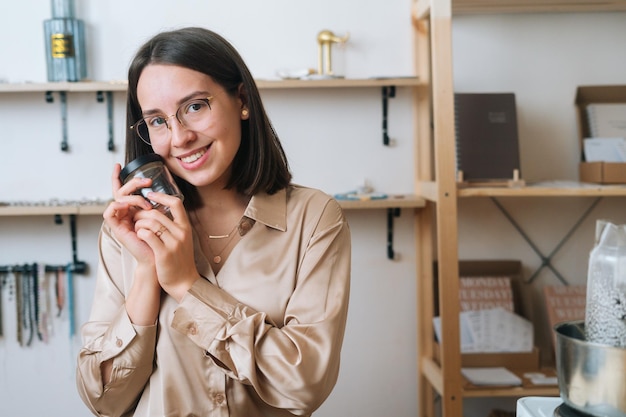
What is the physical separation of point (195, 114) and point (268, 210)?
9.8 inches

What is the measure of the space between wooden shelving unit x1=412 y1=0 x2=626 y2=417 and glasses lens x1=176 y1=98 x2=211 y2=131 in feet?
3.48

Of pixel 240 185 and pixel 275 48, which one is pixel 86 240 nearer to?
pixel 275 48

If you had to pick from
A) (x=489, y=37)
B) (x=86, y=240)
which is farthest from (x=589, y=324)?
(x=86, y=240)

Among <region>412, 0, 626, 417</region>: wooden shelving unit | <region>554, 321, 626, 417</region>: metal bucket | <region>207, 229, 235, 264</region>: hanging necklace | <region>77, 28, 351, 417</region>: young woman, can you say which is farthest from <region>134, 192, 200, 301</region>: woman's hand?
<region>412, 0, 626, 417</region>: wooden shelving unit

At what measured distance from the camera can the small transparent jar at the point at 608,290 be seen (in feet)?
3.21

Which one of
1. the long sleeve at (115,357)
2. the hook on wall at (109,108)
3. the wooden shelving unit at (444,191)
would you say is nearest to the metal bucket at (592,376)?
the long sleeve at (115,357)

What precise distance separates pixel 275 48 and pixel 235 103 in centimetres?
125

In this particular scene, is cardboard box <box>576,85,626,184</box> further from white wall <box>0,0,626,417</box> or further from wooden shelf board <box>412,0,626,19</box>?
wooden shelf board <box>412,0,626,19</box>

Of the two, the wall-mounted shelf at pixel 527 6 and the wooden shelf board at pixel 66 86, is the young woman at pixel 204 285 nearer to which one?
the wooden shelf board at pixel 66 86

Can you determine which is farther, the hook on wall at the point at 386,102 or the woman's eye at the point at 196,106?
the hook on wall at the point at 386,102

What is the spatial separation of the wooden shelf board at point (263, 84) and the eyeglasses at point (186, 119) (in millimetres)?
1094

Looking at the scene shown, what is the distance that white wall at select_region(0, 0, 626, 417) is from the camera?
2.67 metres

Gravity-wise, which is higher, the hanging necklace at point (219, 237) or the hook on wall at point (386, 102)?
the hook on wall at point (386, 102)

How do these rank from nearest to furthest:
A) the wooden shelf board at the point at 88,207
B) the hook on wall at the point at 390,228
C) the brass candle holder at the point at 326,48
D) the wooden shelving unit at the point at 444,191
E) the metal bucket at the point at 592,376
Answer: the metal bucket at the point at 592,376 < the wooden shelving unit at the point at 444,191 < the wooden shelf board at the point at 88,207 < the brass candle holder at the point at 326,48 < the hook on wall at the point at 390,228
